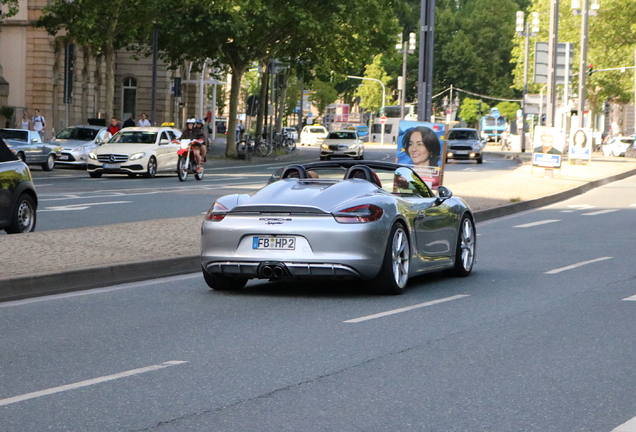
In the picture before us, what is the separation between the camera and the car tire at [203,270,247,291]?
11993 millimetres

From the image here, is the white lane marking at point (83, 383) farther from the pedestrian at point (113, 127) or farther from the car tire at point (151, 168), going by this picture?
the pedestrian at point (113, 127)

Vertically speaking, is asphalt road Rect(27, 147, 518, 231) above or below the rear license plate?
below

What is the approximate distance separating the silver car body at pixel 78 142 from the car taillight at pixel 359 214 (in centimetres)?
3024

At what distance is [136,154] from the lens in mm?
36500

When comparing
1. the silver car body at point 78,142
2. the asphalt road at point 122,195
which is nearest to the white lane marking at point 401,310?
the asphalt road at point 122,195

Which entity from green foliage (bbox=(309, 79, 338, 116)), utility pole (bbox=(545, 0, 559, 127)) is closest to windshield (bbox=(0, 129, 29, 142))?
utility pole (bbox=(545, 0, 559, 127))

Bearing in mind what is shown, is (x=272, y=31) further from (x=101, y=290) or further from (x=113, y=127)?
(x=101, y=290)

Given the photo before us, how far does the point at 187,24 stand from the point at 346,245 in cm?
4424

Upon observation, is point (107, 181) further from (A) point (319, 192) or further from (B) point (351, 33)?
(B) point (351, 33)

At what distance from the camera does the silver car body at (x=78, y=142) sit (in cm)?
4147

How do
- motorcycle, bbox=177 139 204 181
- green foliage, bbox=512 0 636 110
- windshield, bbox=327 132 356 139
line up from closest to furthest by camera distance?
motorcycle, bbox=177 139 204 181, windshield, bbox=327 132 356 139, green foliage, bbox=512 0 636 110

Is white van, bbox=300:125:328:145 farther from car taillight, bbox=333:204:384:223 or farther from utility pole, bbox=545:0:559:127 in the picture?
car taillight, bbox=333:204:384:223

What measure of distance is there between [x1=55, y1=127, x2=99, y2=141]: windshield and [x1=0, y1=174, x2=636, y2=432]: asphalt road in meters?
→ 30.8

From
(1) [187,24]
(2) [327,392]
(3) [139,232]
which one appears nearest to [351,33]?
(1) [187,24]
